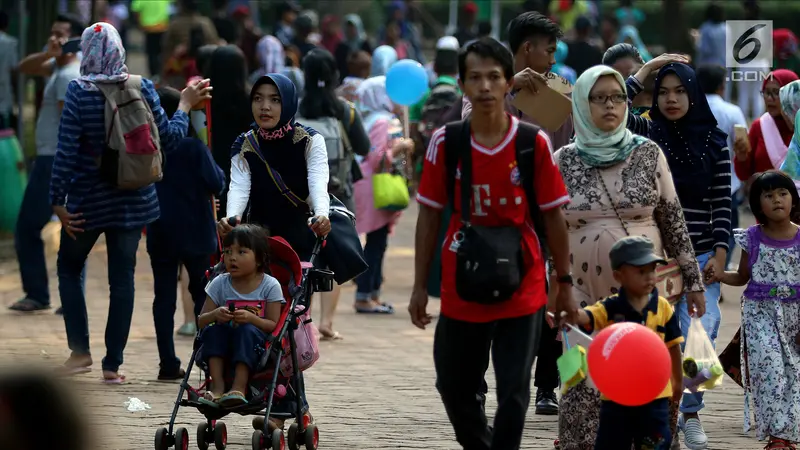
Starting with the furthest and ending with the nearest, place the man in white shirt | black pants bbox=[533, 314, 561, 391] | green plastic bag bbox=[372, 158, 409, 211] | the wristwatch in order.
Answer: green plastic bag bbox=[372, 158, 409, 211], the man in white shirt, black pants bbox=[533, 314, 561, 391], the wristwatch

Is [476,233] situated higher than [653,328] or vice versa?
[476,233]

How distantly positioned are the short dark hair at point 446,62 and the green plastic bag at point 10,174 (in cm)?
430

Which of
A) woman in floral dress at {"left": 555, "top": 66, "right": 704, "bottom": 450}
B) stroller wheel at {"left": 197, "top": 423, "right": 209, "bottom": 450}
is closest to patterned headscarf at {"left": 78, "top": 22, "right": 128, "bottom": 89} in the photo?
stroller wheel at {"left": 197, "top": 423, "right": 209, "bottom": 450}

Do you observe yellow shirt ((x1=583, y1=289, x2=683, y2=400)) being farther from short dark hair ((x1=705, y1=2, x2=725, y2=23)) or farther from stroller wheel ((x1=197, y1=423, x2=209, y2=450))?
short dark hair ((x1=705, y1=2, x2=725, y2=23))

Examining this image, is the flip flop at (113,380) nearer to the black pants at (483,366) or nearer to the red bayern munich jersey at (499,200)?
the black pants at (483,366)

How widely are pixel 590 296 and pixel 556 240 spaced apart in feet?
2.77

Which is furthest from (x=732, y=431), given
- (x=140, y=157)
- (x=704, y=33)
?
(x=704, y=33)

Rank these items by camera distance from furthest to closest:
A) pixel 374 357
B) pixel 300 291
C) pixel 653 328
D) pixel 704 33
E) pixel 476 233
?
1. pixel 704 33
2. pixel 374 357
3. pixel 300 291
4. pixel 653 328
5. pixel 476 233

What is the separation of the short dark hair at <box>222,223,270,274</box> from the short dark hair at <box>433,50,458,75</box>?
7857 millimetres

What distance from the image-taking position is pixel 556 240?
5207 mm

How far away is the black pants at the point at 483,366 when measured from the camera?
5.10m

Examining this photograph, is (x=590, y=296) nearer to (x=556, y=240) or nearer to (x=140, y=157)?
(x=556, y=240)

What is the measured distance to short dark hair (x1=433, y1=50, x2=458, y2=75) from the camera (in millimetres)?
14188

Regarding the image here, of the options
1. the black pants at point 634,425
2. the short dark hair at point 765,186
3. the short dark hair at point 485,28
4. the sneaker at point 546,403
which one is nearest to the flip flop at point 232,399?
the black pants at point 634,425
